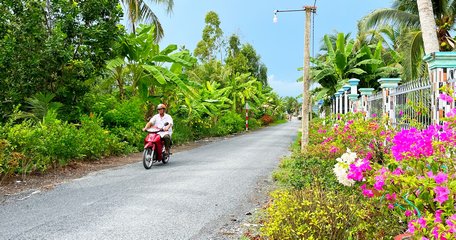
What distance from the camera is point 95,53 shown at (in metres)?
12.5

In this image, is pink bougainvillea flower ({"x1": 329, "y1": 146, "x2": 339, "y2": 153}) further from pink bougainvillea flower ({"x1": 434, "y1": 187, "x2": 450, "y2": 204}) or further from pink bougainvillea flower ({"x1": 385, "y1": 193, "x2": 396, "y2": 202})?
pink bougainvillea flower ({"x1": 434, "y1": 187, "x2": 450, "y2": 204})

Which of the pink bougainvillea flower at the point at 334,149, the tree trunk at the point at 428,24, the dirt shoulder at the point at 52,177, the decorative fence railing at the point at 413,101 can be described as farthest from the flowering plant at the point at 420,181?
the tree trunk at the point at 428,24

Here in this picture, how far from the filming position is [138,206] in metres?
5.82

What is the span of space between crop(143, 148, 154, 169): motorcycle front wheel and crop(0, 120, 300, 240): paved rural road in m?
0.18

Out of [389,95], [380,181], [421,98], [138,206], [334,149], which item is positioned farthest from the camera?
[389,95]

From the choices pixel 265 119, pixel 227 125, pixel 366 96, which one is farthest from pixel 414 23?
pixel 265 119

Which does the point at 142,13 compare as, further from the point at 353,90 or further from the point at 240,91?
the point at 240,91

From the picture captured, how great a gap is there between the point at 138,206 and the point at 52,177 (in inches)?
141

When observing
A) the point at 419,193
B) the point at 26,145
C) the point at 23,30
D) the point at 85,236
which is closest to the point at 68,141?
the point at 26,145

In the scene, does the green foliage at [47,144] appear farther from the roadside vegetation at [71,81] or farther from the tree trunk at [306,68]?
the tree trunk at [306,68]

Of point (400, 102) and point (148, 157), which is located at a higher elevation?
point (400, 102)

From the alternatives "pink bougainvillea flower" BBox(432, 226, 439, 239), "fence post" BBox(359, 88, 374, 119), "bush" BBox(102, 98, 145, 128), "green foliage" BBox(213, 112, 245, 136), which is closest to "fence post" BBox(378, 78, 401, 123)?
"fence post" BBox(359, 88, 374, 119)

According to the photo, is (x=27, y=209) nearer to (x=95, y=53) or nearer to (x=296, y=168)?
(x=296, y=168)

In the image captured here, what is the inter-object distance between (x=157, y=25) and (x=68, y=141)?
9613mm
